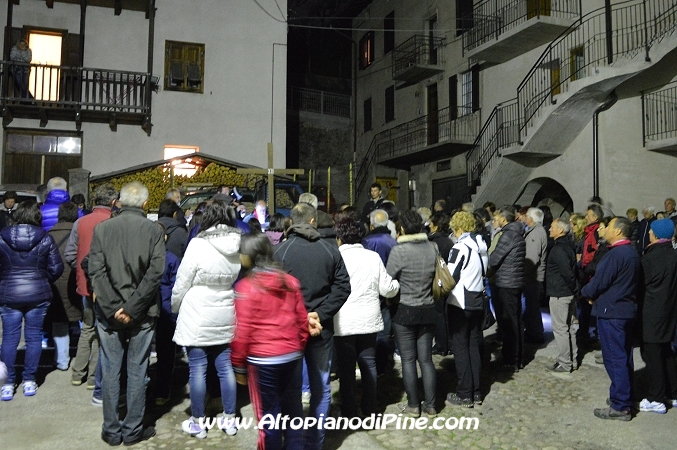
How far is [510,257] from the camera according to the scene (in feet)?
22.3

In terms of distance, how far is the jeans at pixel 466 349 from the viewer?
560 cm

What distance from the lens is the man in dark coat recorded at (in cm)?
534

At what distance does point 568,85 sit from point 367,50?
15.5 metres

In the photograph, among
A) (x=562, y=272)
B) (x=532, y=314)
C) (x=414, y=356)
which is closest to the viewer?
(x=414, y=356)

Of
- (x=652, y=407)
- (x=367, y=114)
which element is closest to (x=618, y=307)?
(x=652, y=407)

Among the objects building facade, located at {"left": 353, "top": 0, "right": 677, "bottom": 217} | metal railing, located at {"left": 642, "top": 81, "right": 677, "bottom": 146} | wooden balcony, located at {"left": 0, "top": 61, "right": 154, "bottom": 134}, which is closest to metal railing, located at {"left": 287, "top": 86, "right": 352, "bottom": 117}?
building facade, located at {"left": 353, "top": 0, "right": 677, "bottom": 217}

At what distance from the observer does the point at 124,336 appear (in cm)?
461

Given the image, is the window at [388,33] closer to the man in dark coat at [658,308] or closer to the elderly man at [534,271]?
the elderly man at [534,271]

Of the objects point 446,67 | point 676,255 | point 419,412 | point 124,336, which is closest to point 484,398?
point 419,412

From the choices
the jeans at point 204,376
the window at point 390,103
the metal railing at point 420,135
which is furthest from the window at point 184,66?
the jeans at point 204,376

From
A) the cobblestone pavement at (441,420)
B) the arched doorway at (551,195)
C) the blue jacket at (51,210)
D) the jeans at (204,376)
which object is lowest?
the cobblestone pavement at (441,420)

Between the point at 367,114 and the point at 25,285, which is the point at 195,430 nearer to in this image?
the point at 25,285

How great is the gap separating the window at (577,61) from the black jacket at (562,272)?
9.35m

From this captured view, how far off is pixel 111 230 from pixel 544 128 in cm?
1199
